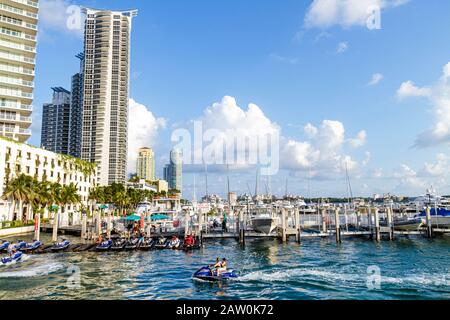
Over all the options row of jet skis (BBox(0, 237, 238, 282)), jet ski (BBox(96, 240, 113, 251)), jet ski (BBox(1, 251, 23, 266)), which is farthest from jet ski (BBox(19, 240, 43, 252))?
jet ski (BBox(96, 240, 113, 251))

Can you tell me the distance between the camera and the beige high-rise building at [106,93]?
175125mm

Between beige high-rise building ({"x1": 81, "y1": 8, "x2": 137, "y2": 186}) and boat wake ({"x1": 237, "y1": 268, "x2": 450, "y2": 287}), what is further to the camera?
beige high-rise building ({"x1": 81, "y1": 8, "x2": 137, "y2": 186})

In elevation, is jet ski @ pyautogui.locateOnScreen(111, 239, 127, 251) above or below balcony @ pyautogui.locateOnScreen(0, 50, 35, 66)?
below

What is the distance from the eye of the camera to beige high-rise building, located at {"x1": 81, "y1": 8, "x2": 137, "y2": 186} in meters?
175

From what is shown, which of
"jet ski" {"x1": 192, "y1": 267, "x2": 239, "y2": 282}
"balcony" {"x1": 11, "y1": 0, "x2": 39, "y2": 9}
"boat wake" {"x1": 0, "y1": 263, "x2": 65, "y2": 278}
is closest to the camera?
"jet ski" {"x1": 192, "y1": 267, "x2": 239, "y2": 282}

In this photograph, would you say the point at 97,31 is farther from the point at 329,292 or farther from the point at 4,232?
the point at 329,292

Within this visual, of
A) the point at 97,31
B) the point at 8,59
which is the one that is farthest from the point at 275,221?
the point at 97,31

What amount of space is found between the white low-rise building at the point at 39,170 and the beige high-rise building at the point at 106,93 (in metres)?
70.1

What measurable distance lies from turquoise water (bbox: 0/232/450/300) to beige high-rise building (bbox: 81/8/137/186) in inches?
5682

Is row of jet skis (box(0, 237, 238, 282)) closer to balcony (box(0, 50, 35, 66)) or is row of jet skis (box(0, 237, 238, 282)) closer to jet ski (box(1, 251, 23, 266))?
jet ski (box(1, 251, 23, 266))

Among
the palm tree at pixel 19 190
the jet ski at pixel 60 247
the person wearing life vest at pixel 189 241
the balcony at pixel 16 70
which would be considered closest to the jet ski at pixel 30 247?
the jet ski at pixel 60 247

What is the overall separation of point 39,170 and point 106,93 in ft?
339

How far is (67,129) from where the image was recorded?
199125mm
